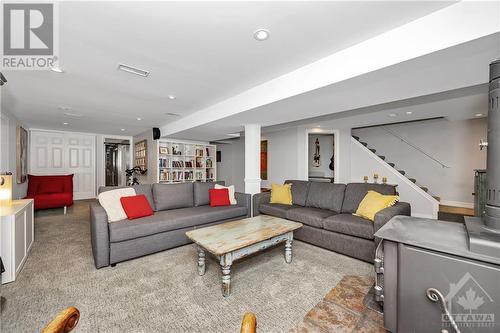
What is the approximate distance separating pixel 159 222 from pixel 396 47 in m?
3.19

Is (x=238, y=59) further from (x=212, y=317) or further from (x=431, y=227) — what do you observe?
(x=212, y=317)

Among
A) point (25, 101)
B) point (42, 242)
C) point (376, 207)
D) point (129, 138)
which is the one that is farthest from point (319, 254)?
point (129, 138)

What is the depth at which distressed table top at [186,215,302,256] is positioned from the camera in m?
1.96

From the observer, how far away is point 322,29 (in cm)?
175

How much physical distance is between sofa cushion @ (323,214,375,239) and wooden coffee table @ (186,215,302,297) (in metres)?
0.57

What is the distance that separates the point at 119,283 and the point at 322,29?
3.03 metres

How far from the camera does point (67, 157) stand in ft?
22.0

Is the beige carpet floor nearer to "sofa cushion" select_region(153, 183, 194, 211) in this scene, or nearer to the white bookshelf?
"sofa cushion" select_region(153, 183, 194, 211)

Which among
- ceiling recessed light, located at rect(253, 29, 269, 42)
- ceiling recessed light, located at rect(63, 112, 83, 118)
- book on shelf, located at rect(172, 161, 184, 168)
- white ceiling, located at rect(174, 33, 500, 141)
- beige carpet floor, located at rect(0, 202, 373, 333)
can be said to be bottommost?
beige carpet floor, located at rect(0, 202, 373, 333)

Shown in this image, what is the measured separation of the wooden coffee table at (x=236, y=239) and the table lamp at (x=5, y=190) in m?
2.15

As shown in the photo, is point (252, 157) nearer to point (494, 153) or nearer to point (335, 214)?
point (335, 214)

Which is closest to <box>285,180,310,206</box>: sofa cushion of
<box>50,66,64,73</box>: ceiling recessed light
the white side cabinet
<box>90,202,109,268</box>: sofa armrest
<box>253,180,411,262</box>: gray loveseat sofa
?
<box>253,180,411,262</box>: gray loveseat sofa

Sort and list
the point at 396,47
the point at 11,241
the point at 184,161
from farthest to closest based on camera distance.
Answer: the point at 184,161
the point at 11,241
the point at 396,47

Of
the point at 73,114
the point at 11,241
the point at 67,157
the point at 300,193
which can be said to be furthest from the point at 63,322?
the point at 67,157
